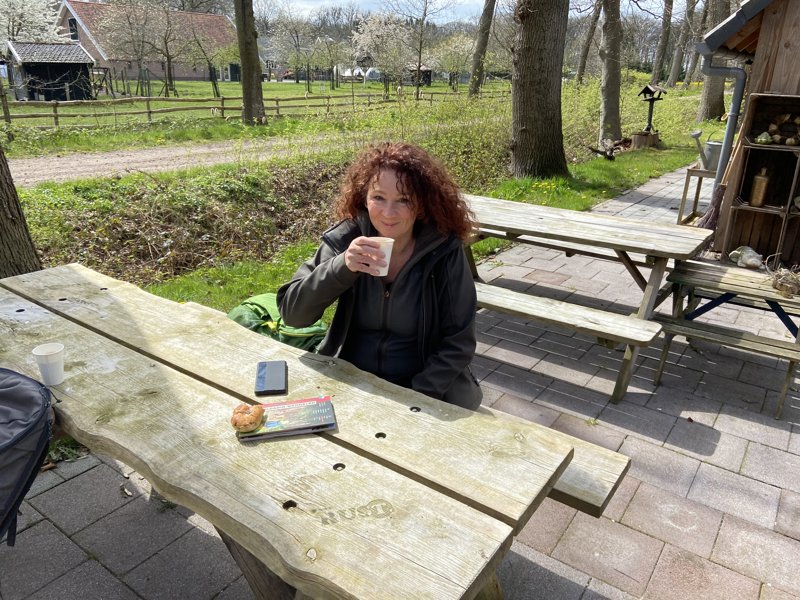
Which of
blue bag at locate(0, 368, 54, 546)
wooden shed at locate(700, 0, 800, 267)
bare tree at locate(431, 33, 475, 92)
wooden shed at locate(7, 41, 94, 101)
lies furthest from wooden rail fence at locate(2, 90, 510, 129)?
bare tree at locate(431, 33, 475, 92)

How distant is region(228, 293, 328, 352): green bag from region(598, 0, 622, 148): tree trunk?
11019mm

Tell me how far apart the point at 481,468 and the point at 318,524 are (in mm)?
440

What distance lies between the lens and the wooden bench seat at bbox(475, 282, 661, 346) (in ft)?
10.5

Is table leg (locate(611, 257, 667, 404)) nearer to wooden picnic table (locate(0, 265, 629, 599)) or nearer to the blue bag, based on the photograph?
wooden picnic table (locate(0, 265, 629, 599))

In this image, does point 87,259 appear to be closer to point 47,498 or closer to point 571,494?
point 47,498

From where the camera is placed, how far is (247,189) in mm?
7043

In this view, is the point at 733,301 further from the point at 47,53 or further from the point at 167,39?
the point at 167,39

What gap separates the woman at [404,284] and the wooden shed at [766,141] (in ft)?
14.0

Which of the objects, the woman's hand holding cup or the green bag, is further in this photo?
the green bag

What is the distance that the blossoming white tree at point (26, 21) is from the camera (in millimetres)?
33375

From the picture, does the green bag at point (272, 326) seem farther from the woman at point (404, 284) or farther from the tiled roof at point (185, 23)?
the tiled roof at point (185, 23)

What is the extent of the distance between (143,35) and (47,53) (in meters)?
5.38

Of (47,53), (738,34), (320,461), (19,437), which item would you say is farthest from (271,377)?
(47,53)

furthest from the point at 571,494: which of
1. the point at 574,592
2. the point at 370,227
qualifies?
the point at 370,227
